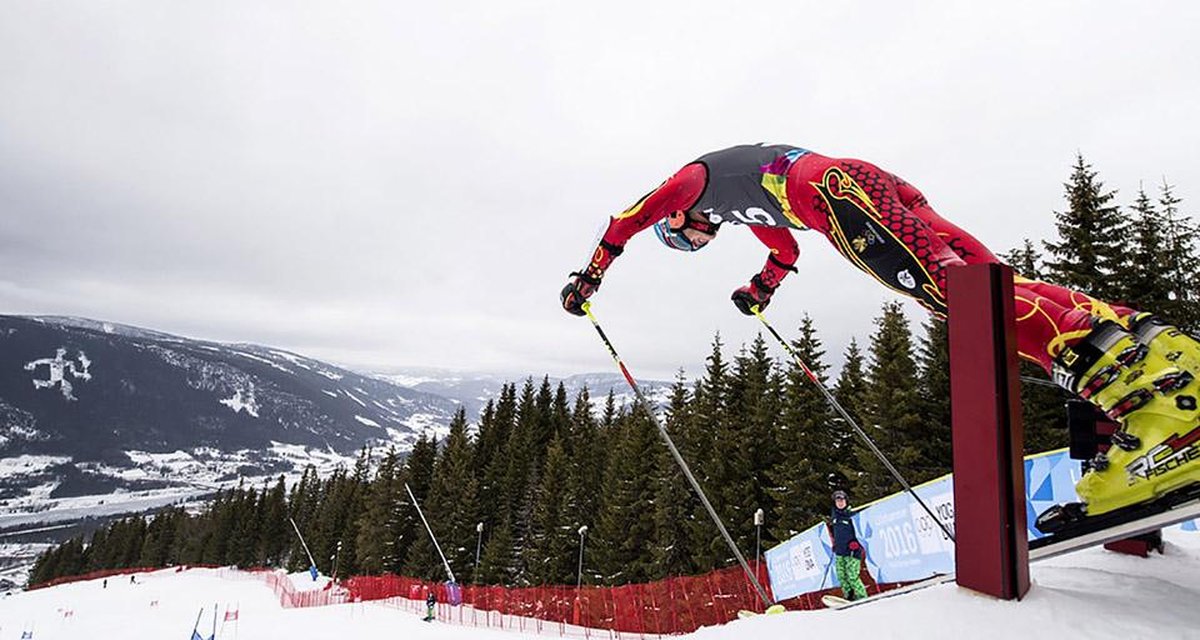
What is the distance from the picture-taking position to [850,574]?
8.12 m

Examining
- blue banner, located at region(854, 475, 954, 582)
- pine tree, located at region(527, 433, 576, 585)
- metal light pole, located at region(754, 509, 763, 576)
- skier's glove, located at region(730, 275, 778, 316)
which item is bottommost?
pine tree, located at region(527, 433, 576, 585)

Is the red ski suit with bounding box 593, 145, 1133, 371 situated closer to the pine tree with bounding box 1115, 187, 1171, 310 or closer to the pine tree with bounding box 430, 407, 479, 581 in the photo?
the pine tree with bounding box 1115, 187, 1171, 310

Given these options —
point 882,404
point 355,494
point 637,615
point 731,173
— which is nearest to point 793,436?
point 882,404

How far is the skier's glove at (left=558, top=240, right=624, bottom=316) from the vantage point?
4.10 metres

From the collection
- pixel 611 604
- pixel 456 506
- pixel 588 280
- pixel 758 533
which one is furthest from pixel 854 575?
pixel 456 506

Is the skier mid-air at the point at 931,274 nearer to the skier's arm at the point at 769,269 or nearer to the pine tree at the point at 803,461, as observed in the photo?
the skier's arm at the point at 769,269

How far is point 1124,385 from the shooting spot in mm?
2146

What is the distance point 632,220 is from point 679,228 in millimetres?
353

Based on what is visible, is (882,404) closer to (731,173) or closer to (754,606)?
(754,606)

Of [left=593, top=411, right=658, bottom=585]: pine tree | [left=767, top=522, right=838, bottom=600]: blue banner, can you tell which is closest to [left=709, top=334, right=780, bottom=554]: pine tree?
[left=593, top=411, right=658, bottom=585]: pine tree

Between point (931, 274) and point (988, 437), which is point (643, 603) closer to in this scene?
point (931, 274)

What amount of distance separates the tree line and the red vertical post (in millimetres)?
8094

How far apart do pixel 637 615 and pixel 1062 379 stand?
67.6ft

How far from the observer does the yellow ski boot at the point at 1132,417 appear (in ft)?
6.47
